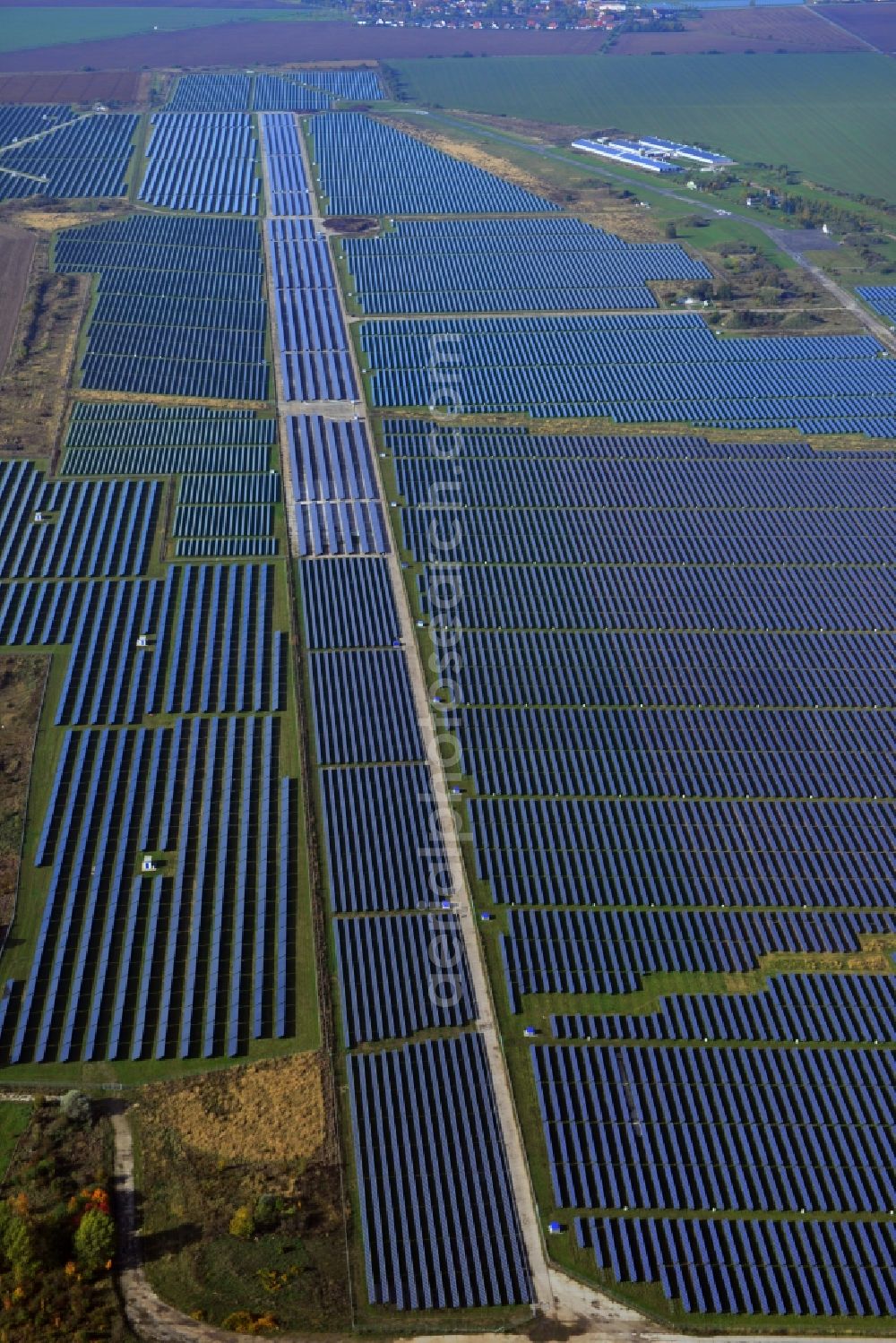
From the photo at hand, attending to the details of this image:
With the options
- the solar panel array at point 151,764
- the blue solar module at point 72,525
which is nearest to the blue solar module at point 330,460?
the solar panel array at point 151,764

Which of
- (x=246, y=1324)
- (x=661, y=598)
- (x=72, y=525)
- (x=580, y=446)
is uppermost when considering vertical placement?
(x=580, y=446)

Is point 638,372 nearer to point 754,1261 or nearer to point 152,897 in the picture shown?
point 152,897

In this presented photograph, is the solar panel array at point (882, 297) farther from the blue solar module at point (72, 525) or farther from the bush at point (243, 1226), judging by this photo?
the bush at point (243, 1226)

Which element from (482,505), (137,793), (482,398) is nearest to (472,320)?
(482,398)

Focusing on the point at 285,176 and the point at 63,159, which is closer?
the point at 285,176

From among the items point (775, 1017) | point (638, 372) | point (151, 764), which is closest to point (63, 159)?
point (638, 372)

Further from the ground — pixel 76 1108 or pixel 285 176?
pixel 285 176
